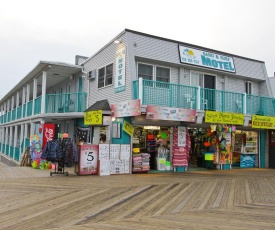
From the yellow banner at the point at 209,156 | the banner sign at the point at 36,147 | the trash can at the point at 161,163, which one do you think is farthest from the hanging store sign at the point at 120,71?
the yellow banner at the point at 209,156

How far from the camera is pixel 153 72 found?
46.9ft

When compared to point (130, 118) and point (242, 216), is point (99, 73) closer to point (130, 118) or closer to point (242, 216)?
point (130, 118)

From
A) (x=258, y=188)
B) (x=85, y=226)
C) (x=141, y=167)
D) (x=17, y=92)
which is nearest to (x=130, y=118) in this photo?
(x=141, y=167)

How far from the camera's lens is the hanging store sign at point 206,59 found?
1494 cm

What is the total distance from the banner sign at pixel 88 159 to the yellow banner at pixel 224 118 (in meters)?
5.05

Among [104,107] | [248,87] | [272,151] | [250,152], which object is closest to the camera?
[104,107]

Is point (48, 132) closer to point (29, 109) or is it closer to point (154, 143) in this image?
point (154, 143)

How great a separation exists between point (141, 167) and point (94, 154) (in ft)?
7.07

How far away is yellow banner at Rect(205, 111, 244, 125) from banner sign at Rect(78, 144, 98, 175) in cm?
505

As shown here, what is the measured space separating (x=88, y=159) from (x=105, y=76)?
189 inches

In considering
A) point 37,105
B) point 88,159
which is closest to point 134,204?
point 88,159

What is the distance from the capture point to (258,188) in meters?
9.49

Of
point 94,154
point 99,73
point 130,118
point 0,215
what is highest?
point 99,73

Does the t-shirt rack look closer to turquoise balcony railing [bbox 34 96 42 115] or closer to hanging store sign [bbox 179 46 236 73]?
turquoise balcony railing [bbox 34 96 42 115]
